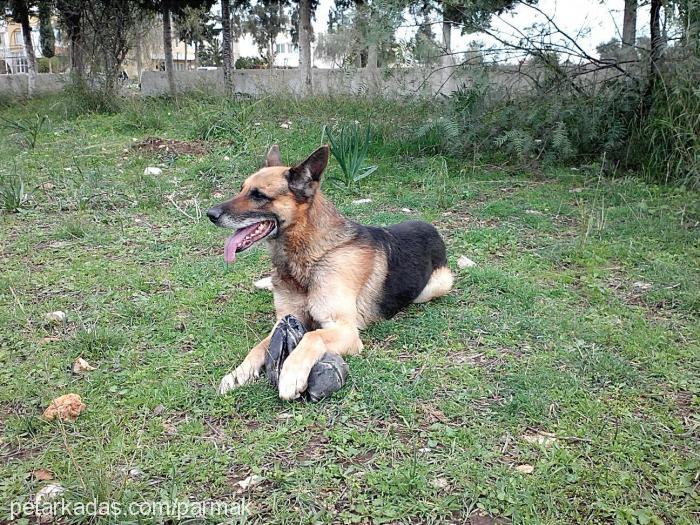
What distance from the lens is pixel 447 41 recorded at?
8.10m

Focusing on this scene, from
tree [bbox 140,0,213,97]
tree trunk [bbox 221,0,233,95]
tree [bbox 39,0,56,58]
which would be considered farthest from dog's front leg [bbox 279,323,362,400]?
tree [bbox 39,0,56,58]

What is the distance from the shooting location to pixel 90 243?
534cm

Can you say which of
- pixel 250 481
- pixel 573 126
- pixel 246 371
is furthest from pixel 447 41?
pixel 250 481

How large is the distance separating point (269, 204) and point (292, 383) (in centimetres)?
113

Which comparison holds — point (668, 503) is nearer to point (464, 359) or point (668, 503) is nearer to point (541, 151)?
point (464, 359)

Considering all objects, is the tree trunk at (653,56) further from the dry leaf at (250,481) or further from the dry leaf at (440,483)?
the dry leaf at (250,481)

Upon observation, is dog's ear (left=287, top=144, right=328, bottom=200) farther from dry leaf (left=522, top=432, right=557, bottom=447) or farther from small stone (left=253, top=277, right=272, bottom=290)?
dry leaf (left=522, top=432, right=557, bottom=447)

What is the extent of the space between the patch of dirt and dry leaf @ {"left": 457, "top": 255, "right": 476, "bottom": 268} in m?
5.17

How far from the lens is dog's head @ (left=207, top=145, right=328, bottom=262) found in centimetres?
329

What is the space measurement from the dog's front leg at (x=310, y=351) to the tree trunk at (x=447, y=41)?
5697mm

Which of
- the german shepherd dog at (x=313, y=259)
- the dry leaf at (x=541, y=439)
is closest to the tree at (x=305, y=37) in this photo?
the german shepherd dog at (x=313, y=259)

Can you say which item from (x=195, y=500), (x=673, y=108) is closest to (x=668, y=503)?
(x=195, y=500)

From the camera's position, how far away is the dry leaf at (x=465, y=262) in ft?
15.6

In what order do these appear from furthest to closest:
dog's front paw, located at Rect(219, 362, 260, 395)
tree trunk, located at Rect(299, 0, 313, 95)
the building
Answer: the building
tree trunk, located at Rect(299, 0, 313, 95)
dog's front paw, located at Rect(219, 362, 260, 395)
